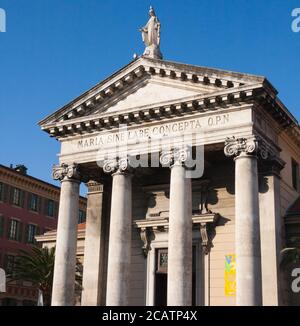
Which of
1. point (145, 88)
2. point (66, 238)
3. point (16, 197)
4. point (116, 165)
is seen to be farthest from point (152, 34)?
point (16, 197)

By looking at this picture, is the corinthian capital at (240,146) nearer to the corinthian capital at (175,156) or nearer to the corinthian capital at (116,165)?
the corinthian capital at (175,156)

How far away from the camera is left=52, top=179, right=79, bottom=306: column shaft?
29.6 m

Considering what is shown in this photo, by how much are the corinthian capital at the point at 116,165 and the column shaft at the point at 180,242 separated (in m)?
2.85

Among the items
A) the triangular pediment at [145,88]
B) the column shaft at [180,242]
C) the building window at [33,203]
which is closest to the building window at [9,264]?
the building window at [33,203]

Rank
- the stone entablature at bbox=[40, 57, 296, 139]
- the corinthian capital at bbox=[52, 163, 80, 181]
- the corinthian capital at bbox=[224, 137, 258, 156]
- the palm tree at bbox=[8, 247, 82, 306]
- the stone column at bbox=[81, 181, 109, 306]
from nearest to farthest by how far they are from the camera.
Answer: the corinthian capital at bbox=[224, 137, 258, 156], the stone entablature at bbox=[40, 57, 296, 139], the corinthian capital at bbox=[52, 163, 80, 181], the stone column at bbox=[81, 181, 109, 306], the palm tree at bbox=[8, 247, 82, 306]

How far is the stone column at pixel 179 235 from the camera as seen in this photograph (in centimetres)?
2598

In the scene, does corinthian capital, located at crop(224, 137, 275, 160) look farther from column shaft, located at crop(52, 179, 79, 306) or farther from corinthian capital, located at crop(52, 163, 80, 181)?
column shaft, located at crop(52, 179, 79, 306)

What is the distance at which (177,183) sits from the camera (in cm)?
2762

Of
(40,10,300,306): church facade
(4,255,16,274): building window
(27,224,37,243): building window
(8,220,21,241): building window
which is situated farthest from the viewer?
(27,224,37,243): building window

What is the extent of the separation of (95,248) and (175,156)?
8.16 metres

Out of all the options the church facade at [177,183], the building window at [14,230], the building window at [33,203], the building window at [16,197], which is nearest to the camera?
the church facade at [177,183]

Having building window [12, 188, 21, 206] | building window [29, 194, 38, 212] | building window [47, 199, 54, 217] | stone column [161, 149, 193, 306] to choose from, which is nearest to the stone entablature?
stone column [161, 149, 193, 306]
